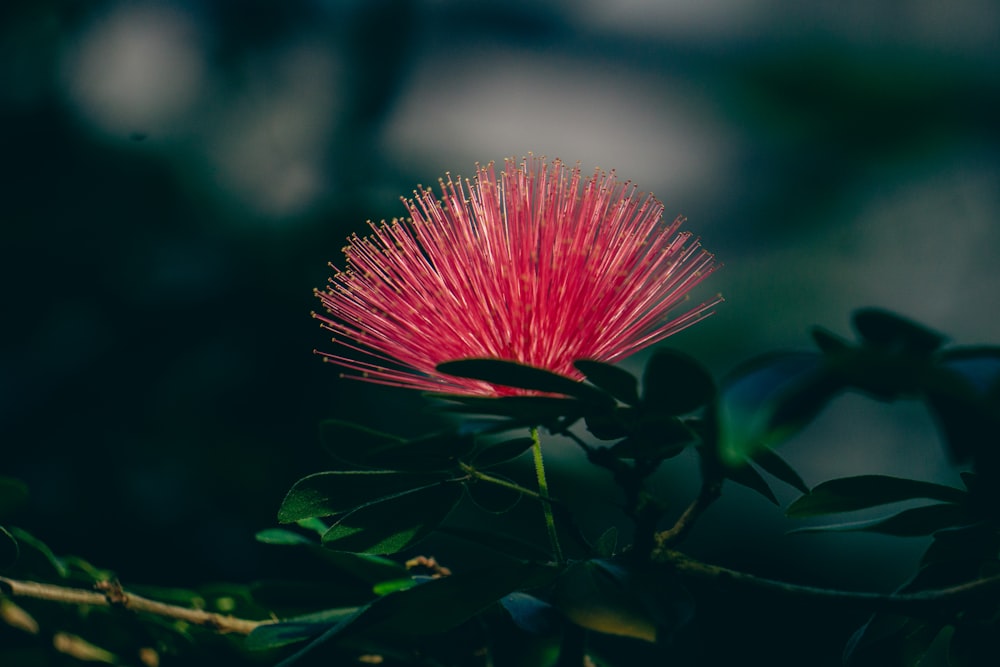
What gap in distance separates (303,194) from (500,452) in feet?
4.20

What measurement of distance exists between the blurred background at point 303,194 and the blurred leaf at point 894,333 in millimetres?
1079

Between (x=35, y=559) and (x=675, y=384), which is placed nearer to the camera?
(x=675, y=384)

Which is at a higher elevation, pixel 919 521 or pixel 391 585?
pixel 919 521

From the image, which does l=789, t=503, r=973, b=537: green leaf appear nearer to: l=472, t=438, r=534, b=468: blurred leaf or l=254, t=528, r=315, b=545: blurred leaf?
l=472, t=438, r=534, b=468: blurred leaf

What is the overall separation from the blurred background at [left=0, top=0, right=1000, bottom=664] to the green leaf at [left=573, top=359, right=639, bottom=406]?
40.2 inches

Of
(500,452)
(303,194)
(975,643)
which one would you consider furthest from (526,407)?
(303,194)

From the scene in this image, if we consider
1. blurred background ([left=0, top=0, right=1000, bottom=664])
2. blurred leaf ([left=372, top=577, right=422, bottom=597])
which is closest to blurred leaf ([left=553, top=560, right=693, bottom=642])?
blurred leaf ([left=372, top=577, right=422, bottom=597])

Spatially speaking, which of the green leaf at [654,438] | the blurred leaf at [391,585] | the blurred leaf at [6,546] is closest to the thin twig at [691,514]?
the green leaf at [654,438]

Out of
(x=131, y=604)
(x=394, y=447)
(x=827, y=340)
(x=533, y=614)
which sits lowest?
(x=131, y=604)

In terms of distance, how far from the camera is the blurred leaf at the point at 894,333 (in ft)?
1.28

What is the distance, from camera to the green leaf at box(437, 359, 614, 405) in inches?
17.7

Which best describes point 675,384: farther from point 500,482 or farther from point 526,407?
point 500,482

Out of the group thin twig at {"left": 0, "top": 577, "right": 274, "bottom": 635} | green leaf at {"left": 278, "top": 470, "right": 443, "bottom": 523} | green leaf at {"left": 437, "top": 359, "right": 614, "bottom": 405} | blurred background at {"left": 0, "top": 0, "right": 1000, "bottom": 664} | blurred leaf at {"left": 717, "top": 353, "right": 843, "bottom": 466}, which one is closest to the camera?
blurred leaf at {"left": 717, "top": 353, "right": 843, "bottom": 466}

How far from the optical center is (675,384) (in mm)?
424
